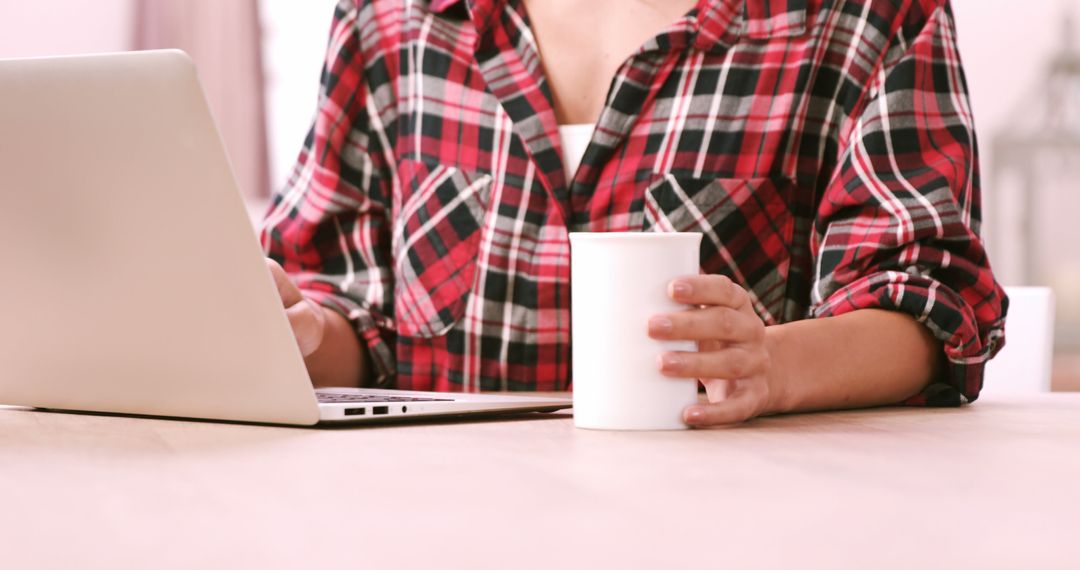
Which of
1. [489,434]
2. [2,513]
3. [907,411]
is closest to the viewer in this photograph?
[2,513]

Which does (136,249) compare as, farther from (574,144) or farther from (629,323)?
(574,144)

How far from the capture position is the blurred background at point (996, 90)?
306 cm

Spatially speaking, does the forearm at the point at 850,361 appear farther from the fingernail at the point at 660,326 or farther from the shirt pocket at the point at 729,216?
the shirt pocket at the point at 729,216

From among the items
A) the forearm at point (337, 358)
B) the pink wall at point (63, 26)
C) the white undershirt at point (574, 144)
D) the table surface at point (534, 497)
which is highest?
the pink wall at point (63, 26)

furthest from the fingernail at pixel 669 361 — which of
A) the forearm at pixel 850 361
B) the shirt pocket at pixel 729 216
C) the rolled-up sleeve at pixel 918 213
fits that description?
the shirt pocket at pixel 729 216

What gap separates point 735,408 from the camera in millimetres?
734

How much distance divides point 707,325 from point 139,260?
35 centimetres

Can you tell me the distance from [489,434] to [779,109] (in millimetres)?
667

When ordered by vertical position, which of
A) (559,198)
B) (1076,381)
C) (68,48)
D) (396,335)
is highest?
(68,48)

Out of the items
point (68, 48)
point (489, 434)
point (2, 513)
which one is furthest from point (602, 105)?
point (68, 48)

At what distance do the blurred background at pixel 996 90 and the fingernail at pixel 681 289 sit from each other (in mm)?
2493

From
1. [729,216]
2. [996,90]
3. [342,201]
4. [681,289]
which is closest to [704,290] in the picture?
[681,289]

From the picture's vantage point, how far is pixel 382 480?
1.68 ft

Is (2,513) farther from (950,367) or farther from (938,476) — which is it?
(950,367)
